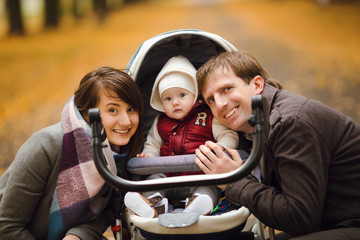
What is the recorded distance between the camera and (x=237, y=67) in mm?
1519

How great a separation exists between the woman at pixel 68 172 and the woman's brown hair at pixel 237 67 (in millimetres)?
342

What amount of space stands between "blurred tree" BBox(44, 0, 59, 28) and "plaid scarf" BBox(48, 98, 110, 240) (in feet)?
10.4

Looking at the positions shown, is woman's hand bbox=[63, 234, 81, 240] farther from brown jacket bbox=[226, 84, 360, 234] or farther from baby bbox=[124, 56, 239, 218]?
brown jacket bbox=[226, 84, 360, 234]

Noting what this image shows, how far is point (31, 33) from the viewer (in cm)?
427

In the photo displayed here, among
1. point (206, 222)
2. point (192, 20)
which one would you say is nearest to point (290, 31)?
point (192, 20)

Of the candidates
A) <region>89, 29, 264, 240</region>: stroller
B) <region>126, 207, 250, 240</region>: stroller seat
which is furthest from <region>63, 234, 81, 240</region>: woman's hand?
<region>126, 207, 250, 240</region>: stroller seat

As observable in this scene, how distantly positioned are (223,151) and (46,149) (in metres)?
0.78

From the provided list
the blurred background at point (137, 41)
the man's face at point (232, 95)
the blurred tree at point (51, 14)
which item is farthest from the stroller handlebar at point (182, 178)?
the blurred tree at point (51, 14)

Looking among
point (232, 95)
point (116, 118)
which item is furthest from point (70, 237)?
point (232, 95)

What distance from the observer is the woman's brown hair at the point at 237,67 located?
1.51 meters

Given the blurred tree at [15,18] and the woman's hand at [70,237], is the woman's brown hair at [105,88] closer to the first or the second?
the woman's hand at [70,237]

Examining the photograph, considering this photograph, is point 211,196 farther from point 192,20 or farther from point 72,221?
point 192,20

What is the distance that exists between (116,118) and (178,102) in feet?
1.14

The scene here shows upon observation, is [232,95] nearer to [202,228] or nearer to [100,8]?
[202,228]
